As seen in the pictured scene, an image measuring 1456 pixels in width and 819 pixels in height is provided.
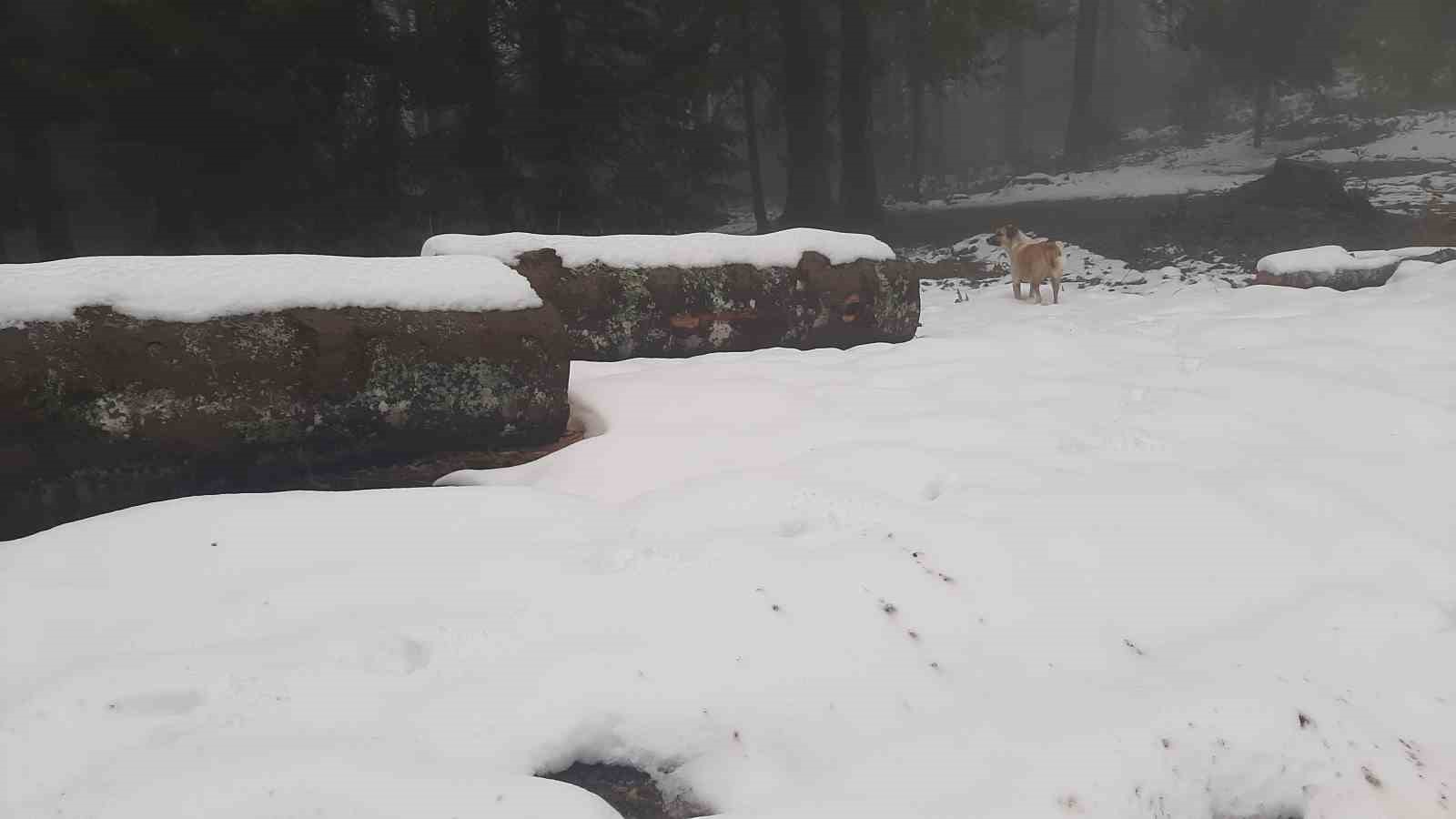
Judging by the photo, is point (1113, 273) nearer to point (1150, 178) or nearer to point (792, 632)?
point (792, 632)

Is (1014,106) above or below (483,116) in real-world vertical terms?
above

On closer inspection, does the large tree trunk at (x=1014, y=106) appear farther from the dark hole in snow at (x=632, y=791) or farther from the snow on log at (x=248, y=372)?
the dark hole in snow at (x=632, y=791)

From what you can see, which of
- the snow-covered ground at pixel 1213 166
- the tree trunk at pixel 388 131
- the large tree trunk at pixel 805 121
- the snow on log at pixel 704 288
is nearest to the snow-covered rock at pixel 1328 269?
the snow on log at pixel 704 288

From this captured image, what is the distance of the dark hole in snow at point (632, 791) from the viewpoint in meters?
1.73

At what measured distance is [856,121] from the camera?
53.9 ft

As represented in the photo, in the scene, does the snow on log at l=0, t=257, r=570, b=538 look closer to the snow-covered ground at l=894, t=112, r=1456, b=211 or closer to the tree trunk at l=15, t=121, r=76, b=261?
the tree trunk at l=15, t=121, r=76, b=261

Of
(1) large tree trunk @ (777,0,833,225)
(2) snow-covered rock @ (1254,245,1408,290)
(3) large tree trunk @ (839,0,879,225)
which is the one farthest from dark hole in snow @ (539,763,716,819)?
(3) large tree trunk @ (839,0,879,225)

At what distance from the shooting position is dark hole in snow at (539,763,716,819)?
1.73 m

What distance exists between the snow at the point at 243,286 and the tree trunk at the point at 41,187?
34.4 feet

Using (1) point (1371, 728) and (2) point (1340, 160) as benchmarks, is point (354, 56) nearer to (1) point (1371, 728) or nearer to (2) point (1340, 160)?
(1) point (1371, 728)

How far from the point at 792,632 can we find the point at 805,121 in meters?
15.2

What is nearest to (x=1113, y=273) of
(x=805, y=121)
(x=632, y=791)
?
(x=805, y=121)

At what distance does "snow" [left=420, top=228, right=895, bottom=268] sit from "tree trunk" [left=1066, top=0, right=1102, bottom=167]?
26.8 m

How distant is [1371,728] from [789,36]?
15424 mm
